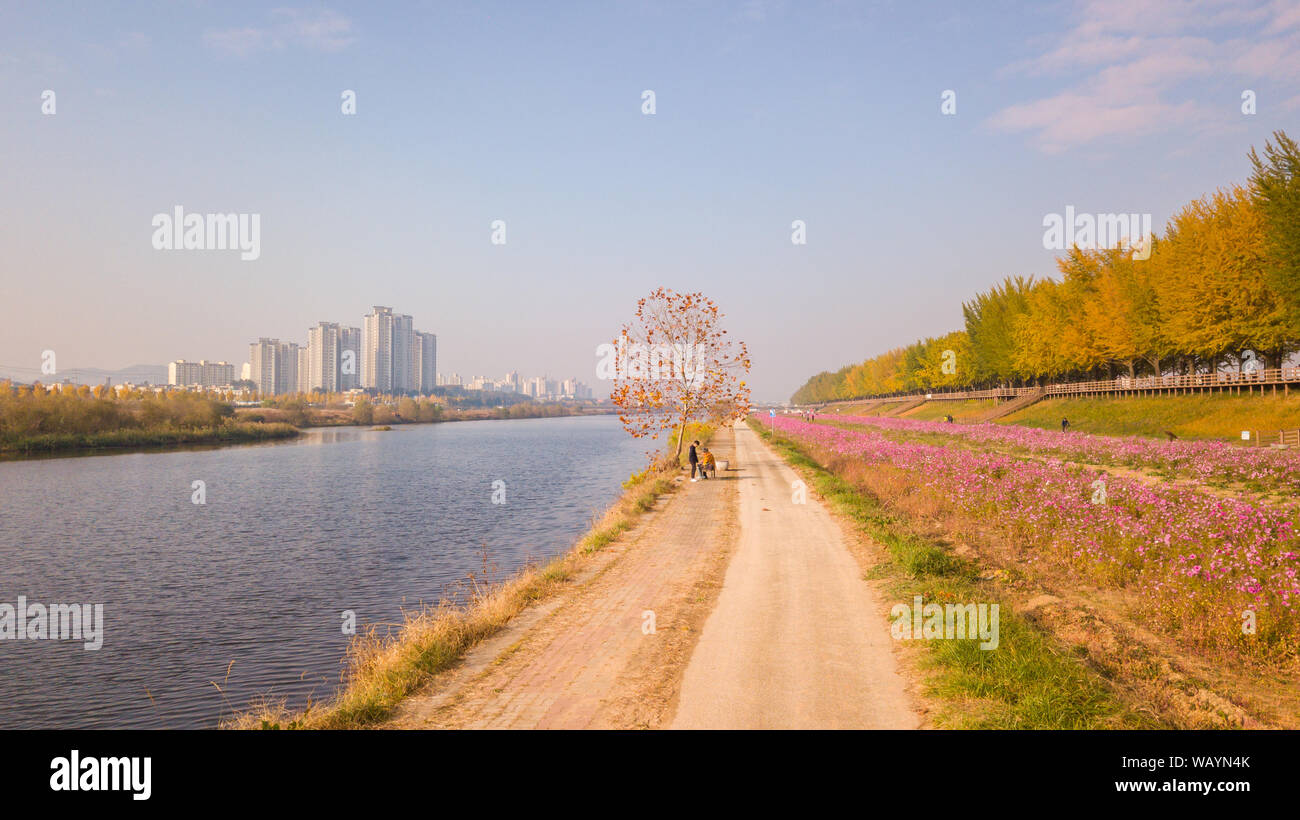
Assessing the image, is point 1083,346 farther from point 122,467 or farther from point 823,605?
point 122,467

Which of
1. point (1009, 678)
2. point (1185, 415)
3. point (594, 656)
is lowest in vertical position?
point (594, 656)

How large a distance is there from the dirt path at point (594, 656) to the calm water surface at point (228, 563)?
406 centimetres

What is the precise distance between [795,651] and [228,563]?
19808 mm

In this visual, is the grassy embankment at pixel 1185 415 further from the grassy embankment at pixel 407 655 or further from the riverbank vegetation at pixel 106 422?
the riverbank vegetation at pixel 106 422

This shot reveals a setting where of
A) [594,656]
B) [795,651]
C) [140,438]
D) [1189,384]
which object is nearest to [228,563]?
[594,656]

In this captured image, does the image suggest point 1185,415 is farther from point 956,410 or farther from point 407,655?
point 407,655

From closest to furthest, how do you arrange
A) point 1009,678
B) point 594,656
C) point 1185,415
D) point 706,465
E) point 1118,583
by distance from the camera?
point 1009,678 → point 594,656 → point 1118,583 → point 706,465 → point 1185,415

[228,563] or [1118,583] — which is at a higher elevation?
[1118,583]

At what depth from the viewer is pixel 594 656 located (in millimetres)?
8992

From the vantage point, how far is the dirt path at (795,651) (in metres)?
6.77

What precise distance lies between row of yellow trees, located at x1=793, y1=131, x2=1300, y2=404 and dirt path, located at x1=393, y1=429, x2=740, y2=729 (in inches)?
1811

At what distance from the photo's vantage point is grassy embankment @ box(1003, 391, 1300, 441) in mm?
39959
